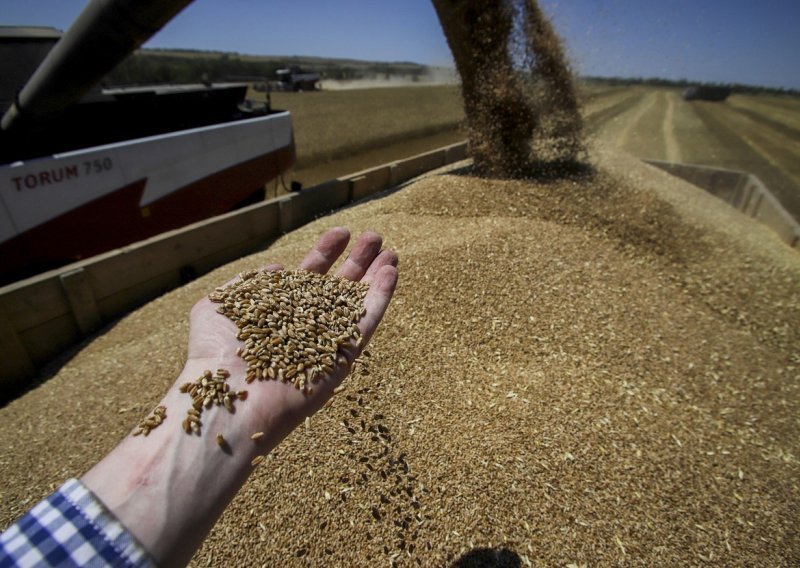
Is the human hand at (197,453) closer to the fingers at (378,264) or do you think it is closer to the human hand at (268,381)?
the human hand at (268,381)

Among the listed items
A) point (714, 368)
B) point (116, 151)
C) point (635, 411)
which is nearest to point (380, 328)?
point (635, 411)

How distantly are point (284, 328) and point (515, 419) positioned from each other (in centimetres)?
167

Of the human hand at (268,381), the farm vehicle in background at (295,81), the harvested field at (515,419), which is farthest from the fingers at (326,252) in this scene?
the farm vehicle in background at (295,81)

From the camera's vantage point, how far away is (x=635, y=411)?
9.98 ft

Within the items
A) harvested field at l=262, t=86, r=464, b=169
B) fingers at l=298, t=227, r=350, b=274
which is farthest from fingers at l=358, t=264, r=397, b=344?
harvested field at l=262, t=86, r=464, b=169

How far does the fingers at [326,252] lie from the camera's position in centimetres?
288

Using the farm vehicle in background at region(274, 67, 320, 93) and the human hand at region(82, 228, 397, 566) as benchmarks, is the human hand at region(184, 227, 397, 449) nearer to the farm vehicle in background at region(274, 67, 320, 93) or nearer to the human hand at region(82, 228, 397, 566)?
the human hand at region(82, 228, 397, 566)

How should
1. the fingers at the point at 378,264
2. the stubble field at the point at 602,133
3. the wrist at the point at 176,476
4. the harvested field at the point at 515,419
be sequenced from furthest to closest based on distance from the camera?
the stubble field at the point at 602,133
the fingers at the point at 378,264
the harvested field at the point at 515,419
the wrist at the point at 176,476

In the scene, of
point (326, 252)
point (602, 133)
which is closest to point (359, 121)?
point (602, 133)

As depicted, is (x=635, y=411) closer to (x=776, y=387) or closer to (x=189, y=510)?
(x=776, y=387)

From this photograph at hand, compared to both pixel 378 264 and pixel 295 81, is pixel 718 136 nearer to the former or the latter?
pixel 378 264

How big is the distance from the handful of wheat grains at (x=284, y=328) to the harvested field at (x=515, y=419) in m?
0.79

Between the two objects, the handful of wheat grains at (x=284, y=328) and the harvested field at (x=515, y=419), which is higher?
the handful of wheat grains at (x=284, y=328)

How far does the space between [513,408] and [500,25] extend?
226 inches
